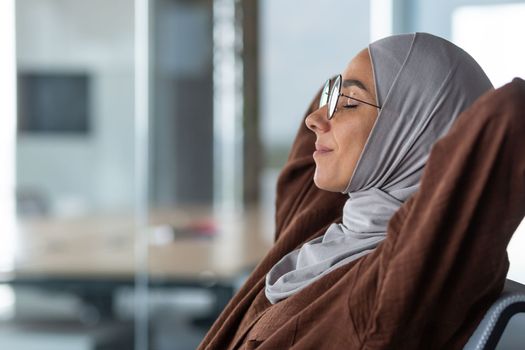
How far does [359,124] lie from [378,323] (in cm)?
37

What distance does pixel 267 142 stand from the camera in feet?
14.3

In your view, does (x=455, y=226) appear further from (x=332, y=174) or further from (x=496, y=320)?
(x=332, y=174)

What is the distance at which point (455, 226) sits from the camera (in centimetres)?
107

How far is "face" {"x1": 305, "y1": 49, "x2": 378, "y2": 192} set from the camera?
136 centimetres

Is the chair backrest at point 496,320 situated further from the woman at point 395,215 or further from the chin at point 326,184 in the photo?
the chin at point 326,184

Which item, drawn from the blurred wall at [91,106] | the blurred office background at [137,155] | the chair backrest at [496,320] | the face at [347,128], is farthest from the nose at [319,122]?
the blurred wall at [91,106]

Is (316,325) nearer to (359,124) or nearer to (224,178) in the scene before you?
(359,124)

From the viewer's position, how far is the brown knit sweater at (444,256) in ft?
3.46

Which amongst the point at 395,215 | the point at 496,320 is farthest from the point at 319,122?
the point at 496,320

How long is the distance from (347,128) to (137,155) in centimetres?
293

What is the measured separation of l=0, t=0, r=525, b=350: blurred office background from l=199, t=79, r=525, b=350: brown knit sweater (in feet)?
9.25

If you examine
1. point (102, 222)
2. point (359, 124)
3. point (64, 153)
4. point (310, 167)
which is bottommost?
point (102, 222)

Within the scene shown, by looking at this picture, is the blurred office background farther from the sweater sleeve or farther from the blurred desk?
the sweater sleeve

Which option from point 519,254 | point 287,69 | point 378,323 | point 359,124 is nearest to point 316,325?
point 378,323
